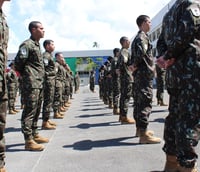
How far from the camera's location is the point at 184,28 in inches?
119

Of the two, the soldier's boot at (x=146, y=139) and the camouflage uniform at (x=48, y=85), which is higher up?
the camouflage uniform at (x=48, y=85)

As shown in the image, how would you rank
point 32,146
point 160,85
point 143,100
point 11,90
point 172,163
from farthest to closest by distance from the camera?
point 11,90, point 160,85, point 143,100, point 32,146, point 172,163

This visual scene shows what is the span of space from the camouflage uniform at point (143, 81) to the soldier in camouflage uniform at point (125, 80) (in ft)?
5.17

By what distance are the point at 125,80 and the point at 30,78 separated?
2.55 meters

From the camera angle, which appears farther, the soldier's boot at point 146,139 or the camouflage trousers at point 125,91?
the camouflage trousers at point 125,91

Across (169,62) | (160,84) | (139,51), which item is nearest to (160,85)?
(160,84)

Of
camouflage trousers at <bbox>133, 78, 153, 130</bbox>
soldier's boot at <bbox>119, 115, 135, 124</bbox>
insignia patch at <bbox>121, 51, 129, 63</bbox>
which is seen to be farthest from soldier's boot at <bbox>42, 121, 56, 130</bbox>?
camouflage trousers at <bbox>133, 78, 153, 130</bbox>

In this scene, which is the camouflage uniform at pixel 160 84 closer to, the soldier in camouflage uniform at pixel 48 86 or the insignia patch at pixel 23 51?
the soldier in camouflage uniform at pixel 48 86

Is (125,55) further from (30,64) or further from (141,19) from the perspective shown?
(30,64)

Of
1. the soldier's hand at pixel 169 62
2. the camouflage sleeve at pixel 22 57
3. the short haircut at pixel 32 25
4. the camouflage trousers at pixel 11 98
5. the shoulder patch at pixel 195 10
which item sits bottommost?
the camouflage trousers at pixel 11 98

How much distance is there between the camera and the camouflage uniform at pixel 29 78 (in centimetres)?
521

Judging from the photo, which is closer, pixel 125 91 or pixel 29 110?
pixel 29 110

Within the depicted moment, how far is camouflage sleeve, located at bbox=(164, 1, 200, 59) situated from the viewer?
3.00 metres

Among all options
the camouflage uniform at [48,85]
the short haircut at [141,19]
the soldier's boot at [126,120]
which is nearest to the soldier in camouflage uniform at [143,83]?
the short haircut at [141,19]
